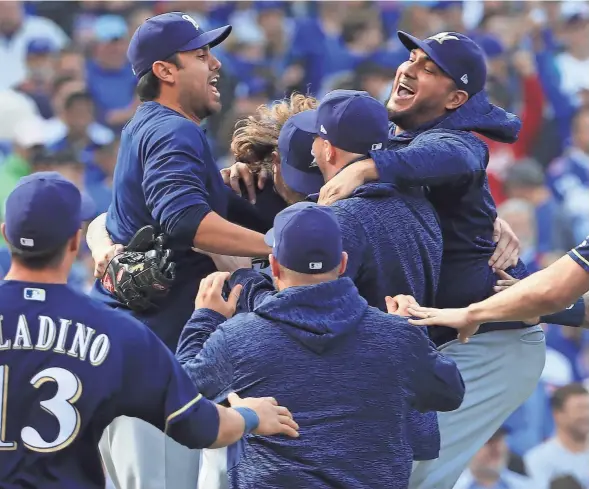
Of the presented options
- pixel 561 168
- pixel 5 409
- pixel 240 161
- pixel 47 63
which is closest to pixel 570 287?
pixel 240 161

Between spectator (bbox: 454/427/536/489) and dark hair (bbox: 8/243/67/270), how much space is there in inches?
189

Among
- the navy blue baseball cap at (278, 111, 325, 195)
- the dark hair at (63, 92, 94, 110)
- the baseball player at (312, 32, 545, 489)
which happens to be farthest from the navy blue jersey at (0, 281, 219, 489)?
the dark hair at (63, 92, 94, 110)

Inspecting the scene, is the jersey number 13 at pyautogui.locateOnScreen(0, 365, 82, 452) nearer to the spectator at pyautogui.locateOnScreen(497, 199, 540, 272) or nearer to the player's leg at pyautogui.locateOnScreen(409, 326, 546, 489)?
the player's leg at pyautogui.locateOnScreen(409, 326, 546, 489)

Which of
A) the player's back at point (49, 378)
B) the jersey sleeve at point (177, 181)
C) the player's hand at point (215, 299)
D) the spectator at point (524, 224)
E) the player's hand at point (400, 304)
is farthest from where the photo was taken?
the spectator at point (524, 224)

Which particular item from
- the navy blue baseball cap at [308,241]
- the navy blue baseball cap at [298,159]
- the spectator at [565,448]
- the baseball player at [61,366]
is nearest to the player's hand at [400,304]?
the navy blue baseball cap at [308,241]

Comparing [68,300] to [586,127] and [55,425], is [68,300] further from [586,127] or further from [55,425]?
[586,127]

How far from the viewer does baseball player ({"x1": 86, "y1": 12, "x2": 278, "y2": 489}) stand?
3.91 meters

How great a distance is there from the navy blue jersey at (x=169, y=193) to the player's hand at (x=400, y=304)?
68cm

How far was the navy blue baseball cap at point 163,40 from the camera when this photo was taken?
13.7 ft

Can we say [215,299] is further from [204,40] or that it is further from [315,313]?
[204,40]

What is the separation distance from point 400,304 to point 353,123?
0.61 meters

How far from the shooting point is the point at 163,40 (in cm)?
417

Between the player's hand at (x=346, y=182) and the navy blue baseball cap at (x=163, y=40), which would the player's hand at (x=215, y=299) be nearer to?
the player's hand at (x=346, y=182)

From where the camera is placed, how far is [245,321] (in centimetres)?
320
